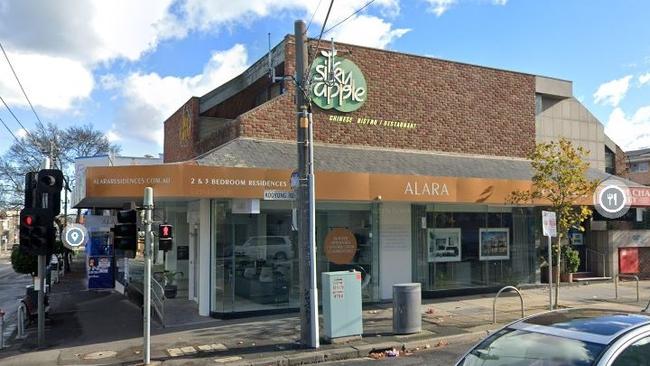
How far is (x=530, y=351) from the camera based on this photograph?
161 inches

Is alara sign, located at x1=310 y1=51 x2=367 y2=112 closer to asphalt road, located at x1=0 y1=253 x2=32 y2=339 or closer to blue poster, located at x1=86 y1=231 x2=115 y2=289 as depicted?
asphalt road, located at x1=0 y1=253 x2=32 y2=339

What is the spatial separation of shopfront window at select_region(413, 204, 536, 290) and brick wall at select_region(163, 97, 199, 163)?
8.78 meters

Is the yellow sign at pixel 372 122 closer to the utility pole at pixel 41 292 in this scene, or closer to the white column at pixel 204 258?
the white column at pixel 204 258

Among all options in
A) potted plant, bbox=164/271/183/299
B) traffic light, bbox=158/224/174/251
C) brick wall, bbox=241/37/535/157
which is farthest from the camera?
potted plant, bbox=164/271/183/299

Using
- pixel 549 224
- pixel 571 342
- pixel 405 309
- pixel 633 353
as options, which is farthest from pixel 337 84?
pixel 633 353

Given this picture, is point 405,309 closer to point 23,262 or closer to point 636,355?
point 636,355

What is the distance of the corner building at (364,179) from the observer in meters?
13.9

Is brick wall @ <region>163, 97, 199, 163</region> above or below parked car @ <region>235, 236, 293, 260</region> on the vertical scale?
above

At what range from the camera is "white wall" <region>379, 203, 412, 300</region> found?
1641 centimetres

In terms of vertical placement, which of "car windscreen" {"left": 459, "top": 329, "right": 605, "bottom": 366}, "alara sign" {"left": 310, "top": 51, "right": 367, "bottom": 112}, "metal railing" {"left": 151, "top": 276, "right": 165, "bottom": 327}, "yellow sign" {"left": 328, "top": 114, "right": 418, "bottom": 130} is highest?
"alara sign" {"left": 310, "top": 51, "right": 367, "bottom": 112}

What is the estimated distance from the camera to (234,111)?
20.9 metres

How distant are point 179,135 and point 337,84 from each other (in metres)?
9.28

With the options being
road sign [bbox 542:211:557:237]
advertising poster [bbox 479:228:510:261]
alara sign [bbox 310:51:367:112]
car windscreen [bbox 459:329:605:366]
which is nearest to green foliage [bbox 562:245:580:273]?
advertising poster [bbox 479:228:510:261]

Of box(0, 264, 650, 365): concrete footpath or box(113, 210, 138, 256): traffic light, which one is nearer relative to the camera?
box(0, 264, 650, 365): concrete footpath
